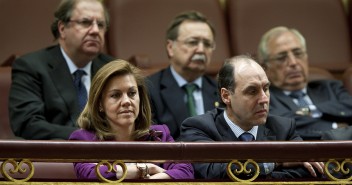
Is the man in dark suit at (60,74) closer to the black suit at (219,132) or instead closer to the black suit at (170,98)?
the black suit at (170,98)

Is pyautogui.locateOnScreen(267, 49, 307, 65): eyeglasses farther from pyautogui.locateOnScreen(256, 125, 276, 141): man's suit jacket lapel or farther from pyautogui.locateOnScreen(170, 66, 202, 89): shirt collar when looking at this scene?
pyautogui.locateOnScreen(256, 125, 276, 141): man's suit jacket lapel

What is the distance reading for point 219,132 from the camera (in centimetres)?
112

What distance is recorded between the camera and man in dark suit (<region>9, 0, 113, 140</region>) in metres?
1.33

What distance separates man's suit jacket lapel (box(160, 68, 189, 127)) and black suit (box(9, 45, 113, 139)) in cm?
13

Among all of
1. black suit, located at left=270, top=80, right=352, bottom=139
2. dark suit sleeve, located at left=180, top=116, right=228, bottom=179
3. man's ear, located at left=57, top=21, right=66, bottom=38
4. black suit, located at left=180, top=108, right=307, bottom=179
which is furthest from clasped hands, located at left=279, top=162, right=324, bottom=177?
man's ear, located at left=57, top=21, right=66, bottom=38

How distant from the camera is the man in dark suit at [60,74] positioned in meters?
1.33

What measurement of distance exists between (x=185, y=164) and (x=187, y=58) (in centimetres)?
46

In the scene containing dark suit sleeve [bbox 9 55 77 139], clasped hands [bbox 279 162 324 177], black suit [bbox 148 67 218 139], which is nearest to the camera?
clasped hands [bbox 279 162 324 177]

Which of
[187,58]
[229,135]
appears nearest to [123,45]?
[187,58]

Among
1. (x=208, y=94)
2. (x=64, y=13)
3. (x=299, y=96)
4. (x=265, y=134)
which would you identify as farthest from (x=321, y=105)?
(x=64, y=13)

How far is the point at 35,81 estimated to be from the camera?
4.54 ft

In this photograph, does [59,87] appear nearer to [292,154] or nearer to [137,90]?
[137,90]

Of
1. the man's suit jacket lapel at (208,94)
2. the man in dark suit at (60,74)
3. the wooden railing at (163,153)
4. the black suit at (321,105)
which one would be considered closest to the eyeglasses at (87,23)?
the man in dark suit at (60,74)

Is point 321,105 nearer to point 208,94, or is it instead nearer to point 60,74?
point 208,94
